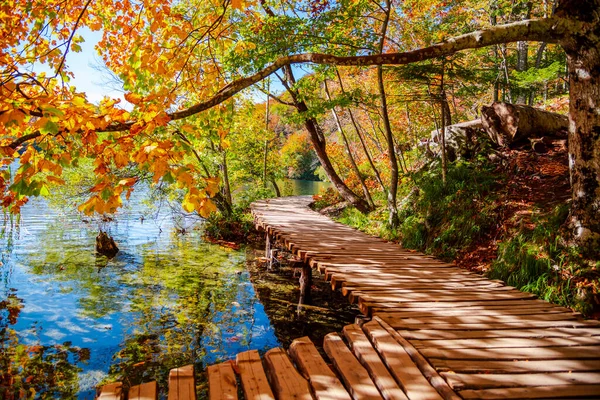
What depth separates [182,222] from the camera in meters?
17.2

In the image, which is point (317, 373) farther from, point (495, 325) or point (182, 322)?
point (182, 322)

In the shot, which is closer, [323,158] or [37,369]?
[37,369]

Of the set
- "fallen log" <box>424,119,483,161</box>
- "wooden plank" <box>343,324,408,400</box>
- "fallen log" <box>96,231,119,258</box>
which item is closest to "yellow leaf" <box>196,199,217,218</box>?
"wooden plank" <box>343,324,408,400</box>

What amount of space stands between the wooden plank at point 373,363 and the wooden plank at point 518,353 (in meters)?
0.42

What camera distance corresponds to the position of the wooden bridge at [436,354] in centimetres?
252

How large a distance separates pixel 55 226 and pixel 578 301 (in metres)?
17.5

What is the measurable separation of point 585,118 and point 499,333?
9.44 ft

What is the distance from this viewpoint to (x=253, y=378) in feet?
8.84

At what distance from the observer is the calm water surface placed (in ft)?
17.6

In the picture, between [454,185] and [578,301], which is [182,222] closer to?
[454,185]

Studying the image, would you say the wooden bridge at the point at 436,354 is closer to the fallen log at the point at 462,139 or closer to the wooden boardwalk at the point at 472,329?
the wooden boardwalk at the point at 472,329

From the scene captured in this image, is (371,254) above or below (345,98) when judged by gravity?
below

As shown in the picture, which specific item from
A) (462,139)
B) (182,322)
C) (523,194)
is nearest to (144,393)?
(182,322)

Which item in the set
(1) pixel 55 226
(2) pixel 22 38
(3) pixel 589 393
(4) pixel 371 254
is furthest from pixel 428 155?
(1) pixel 55 226
